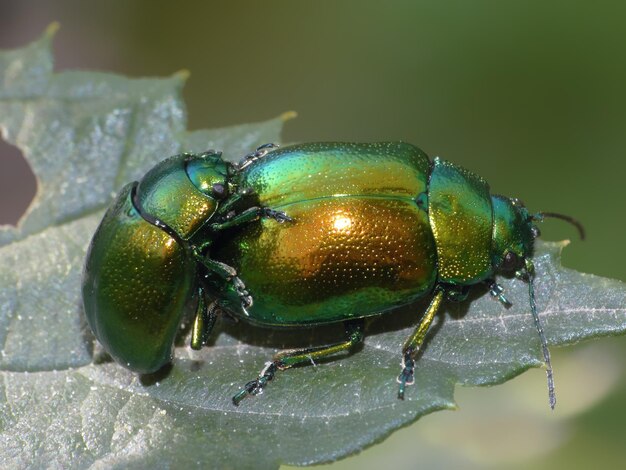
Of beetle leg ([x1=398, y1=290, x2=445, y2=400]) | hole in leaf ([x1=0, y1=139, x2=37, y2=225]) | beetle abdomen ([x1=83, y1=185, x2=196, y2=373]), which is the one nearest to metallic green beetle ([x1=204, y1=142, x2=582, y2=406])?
beetle leg ([x1=398, y1=290, x2=445, y2=400])

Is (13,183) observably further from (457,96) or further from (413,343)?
(413,343)

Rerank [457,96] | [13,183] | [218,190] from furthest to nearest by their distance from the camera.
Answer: [13,183]
[457,96]
[218,190]

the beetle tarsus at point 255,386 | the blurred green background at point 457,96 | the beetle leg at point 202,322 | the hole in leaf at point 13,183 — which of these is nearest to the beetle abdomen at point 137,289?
the beetle leg at point 202,322

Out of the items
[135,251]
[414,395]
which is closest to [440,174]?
[414,395]

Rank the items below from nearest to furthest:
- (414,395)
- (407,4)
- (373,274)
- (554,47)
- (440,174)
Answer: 1. (414,395)
2. (373,274)
3. (440,174)
4. (554,47)
5. (407,4)

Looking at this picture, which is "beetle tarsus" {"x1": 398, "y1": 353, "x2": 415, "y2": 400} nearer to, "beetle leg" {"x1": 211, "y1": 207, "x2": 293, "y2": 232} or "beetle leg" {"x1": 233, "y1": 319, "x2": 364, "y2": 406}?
"beetle leg" {"x1": 233, "y1": 319, "x2": 364, "y2": 406}

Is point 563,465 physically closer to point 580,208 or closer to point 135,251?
point 580,208

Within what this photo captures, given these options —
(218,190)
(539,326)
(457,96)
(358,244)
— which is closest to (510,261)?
(539,326)
